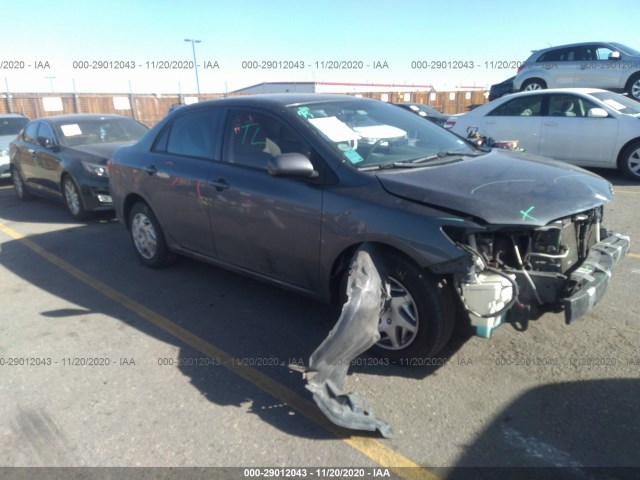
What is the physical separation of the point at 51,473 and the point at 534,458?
7.82 feet

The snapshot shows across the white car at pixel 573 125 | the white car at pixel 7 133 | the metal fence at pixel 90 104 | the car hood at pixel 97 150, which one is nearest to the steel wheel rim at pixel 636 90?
the white car at pixel 573 125

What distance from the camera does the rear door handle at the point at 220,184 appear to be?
3930 millimetres

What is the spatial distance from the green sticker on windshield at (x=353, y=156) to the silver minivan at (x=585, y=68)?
11.8m

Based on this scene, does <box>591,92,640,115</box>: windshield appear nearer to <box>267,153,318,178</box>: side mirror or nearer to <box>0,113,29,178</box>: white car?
<box>267,153,318,178</box>: side mirror

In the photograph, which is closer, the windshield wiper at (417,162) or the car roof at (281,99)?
the windshield wiper at (417,162)

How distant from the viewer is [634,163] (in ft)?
27.2

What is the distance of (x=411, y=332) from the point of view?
3.07m

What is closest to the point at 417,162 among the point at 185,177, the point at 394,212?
the point at 394,212

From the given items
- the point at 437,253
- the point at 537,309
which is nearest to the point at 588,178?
the point at 537,309

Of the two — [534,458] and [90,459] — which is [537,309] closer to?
[534,458]

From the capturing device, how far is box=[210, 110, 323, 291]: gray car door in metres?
3.41

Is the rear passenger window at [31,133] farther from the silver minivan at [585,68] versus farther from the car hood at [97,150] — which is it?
the silver minivan at [585,68]

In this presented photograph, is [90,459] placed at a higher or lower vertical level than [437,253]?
lower

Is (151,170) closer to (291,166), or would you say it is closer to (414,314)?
(291,166)
